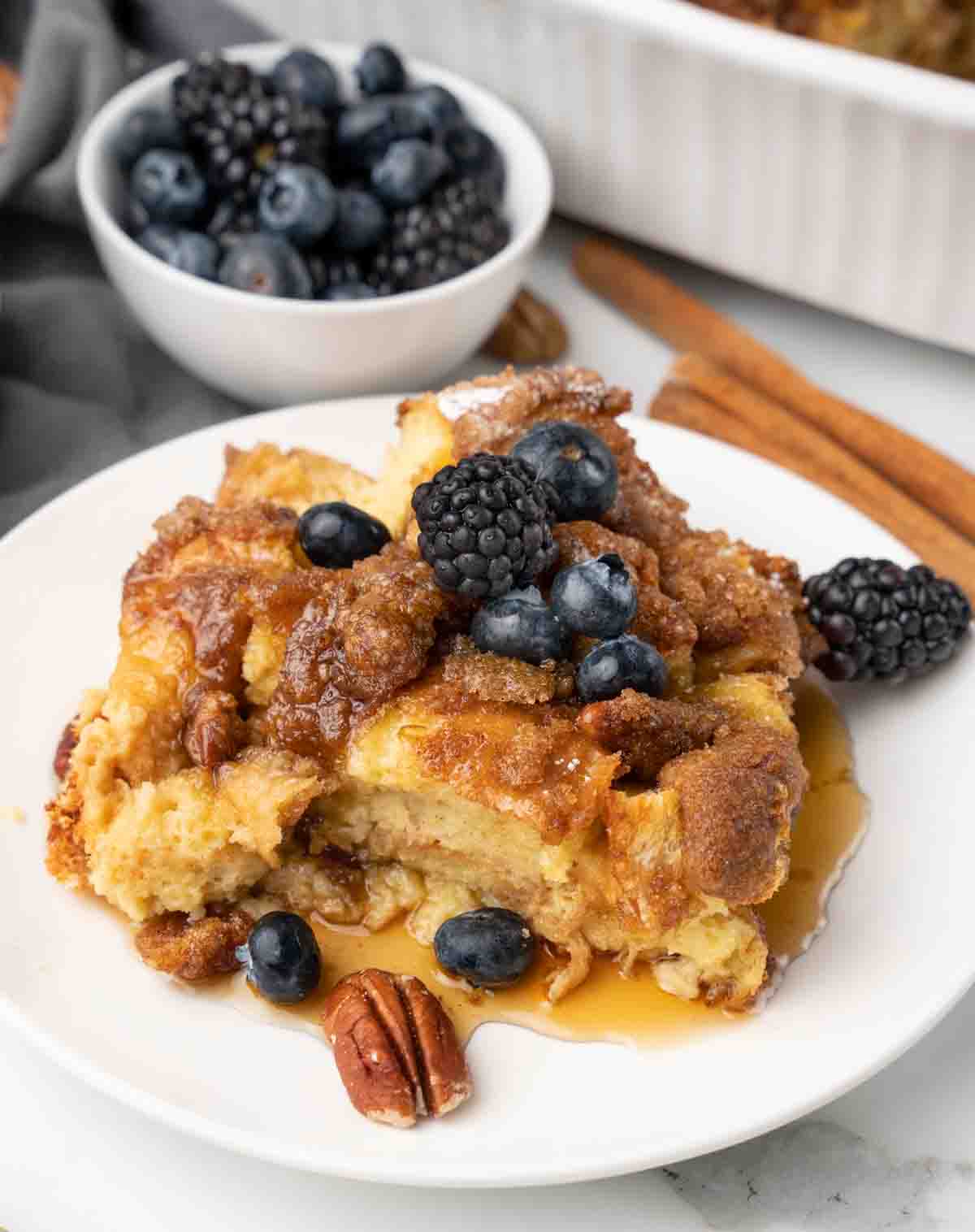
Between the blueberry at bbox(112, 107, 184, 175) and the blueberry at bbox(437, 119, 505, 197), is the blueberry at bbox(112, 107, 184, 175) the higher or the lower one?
the higher one

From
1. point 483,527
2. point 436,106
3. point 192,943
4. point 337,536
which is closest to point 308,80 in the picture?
point 436,106

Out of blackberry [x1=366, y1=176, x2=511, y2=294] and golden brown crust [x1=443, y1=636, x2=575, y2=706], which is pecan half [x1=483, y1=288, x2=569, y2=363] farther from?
golden brown crust [x1=443, y1=636, x2=575, y2=706]

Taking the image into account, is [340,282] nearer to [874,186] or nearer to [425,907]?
[874,186]

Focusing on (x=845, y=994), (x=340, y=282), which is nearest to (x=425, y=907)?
(x=845, y=994)

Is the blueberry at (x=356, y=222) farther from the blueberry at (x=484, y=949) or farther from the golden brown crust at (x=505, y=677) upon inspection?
the blueberry at (x=484, y=949)

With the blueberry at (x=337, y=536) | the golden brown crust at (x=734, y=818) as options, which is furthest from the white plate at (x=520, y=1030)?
the blueberry at (x=337, y=536)

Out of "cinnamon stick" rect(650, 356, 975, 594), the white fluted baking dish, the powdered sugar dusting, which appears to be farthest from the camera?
the white fluted baking dish

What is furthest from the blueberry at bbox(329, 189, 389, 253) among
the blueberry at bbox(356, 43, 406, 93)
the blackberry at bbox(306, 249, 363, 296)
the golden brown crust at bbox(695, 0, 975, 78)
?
the golden brown crust at bbox(695, 0, 975, 78)

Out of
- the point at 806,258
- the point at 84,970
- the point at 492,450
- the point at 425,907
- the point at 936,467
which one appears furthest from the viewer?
the point at 806,258
